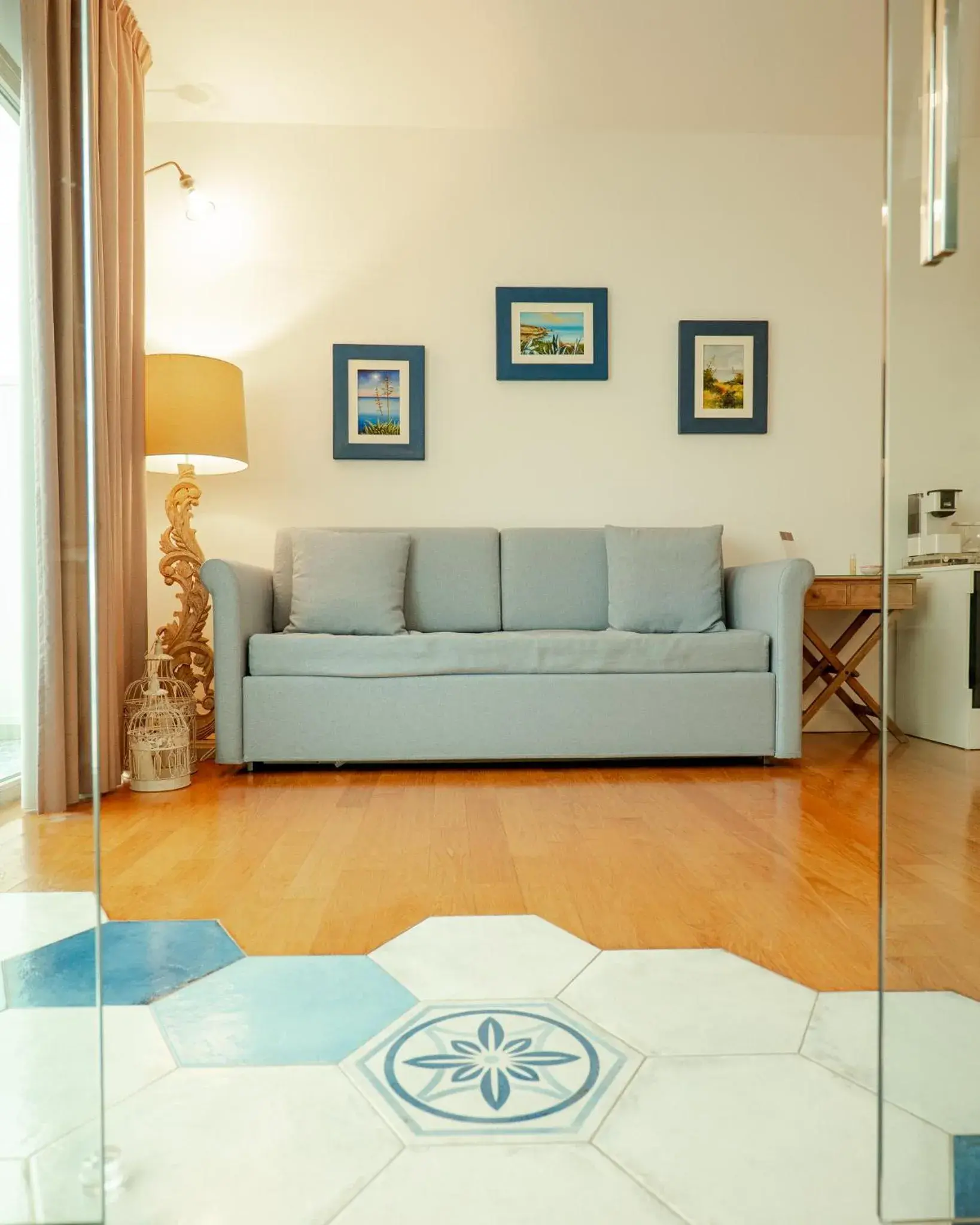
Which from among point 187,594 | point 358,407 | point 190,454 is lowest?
point 187,594

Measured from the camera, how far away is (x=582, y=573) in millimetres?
3340

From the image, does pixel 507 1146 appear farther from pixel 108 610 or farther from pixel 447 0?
pixel 447 0

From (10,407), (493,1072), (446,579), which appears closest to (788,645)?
(446,579)

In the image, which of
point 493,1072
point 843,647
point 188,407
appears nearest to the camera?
point 493,1072

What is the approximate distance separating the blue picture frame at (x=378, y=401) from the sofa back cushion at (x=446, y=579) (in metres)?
0.43

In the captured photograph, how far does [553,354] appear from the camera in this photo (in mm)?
3609

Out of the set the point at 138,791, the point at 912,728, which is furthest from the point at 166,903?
the point at 912,728

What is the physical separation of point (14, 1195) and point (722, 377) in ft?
11.7

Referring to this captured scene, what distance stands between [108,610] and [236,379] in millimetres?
1060

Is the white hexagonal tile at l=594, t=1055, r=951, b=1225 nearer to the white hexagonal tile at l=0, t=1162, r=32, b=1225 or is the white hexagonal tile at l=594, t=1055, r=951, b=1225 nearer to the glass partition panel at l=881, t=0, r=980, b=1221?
the glass partition panel at l=881, t=0, r=980, b=1221

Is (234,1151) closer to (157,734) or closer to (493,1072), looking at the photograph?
(493,1072)

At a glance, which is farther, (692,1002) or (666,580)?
(666,580)

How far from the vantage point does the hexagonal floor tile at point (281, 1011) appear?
1050mm

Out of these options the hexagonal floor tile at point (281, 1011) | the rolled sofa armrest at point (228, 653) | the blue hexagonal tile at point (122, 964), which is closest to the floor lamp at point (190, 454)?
the rolled sofa armrest at point (228, 653)
